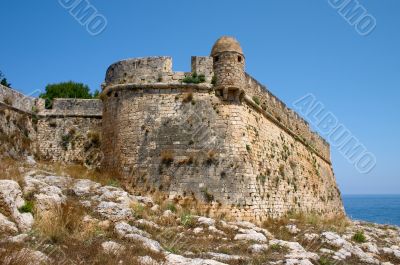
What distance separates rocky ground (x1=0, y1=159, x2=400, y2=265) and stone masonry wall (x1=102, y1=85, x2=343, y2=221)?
36.8 inches

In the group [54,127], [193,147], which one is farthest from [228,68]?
[54,127]

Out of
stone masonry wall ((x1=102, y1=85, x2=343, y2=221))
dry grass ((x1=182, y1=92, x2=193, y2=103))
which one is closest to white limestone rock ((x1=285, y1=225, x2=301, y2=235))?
stone masonry wall ((x1=102, y1=85, x2=343, y2=221))

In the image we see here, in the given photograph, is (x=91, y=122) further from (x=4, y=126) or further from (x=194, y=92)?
(x=194, y=92)

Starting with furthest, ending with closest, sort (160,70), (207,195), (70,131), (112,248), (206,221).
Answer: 1. (70,131)
2. (160,70)
3. (207,195)
4. (206,221)
5. (112,248)

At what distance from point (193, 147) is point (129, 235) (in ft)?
18.7

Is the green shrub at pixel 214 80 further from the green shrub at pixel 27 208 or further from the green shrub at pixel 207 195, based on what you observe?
the green shrub at pixel 27 208

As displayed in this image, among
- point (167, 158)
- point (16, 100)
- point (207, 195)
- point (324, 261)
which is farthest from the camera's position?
point (16, 100)

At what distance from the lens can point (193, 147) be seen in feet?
44.4

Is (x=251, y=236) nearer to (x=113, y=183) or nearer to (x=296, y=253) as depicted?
(x=296, y=253)

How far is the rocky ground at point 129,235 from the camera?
6703 mm

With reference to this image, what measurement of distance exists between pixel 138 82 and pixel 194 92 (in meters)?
2.16

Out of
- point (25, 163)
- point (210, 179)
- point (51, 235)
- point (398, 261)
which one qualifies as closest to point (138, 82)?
point (210, 179)

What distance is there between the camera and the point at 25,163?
15.4 meters

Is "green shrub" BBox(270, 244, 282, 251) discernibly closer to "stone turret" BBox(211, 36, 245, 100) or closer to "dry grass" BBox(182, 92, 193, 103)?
"stone turret" BBox(211, 36, 245, 100)
